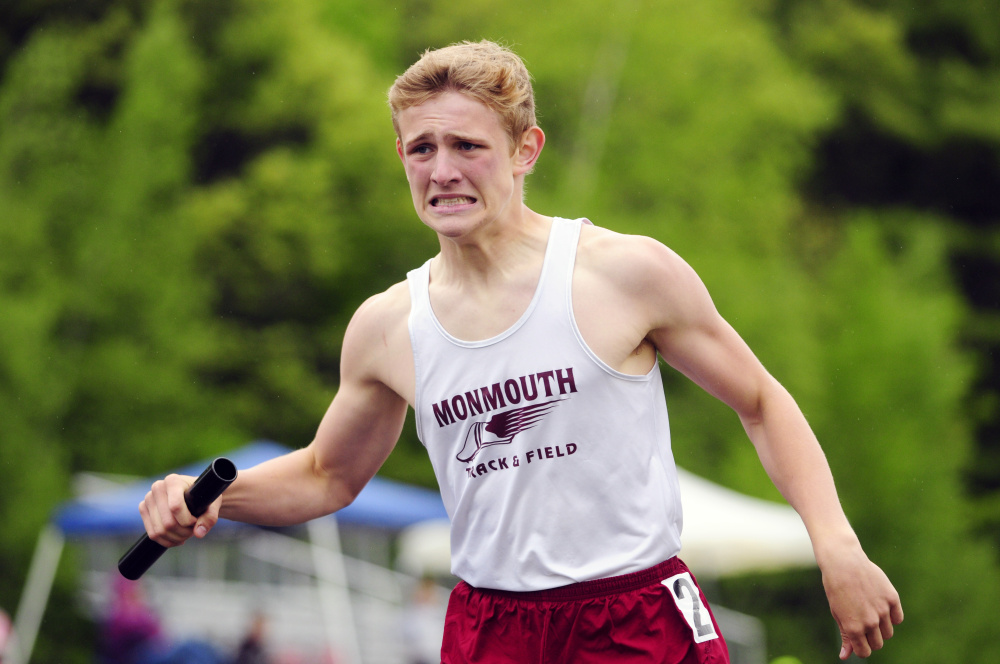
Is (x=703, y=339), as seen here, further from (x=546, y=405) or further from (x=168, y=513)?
(x=168, y=513)

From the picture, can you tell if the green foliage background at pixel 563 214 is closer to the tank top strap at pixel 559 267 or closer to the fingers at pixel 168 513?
the fingers at pixel 168 513

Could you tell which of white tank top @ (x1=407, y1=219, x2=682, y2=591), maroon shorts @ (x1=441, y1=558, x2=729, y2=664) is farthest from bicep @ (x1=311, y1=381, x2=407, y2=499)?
maroon shorts @ (x1=441, y1=558, x2=729, y2=664)

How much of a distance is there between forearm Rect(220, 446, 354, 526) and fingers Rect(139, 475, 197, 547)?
229 mm

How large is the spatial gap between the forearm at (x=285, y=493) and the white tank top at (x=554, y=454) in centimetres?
59

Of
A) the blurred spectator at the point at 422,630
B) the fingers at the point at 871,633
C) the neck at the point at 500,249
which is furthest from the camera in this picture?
the blurred spectator at the point at 422,630

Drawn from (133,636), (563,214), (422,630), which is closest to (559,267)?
(133,636)

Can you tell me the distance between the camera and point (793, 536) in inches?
586

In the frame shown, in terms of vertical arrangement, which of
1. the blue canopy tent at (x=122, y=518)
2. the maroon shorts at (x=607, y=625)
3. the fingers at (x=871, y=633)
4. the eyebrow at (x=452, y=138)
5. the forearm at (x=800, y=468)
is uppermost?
the blue canopy tent at (x=122, y=518)

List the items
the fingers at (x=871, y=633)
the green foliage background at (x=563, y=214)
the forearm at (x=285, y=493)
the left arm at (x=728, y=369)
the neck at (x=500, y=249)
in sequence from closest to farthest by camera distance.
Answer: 1. the fingers at (x=871, y=633)
2. the left arm at (x=728, y=369)
3. the neck at (x=500, y=249)
4. the forearm at (x=285, y=493)
5. the green foliage background at (x=563, y=214)

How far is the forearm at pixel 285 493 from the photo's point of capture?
3.21 metres

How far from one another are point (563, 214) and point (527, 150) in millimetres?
20215

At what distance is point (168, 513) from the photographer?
9.57 ft

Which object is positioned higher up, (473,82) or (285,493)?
(473,82)

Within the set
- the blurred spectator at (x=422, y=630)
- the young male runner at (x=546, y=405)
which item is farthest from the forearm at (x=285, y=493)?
the blurred spectator at (x=422, y=630)
